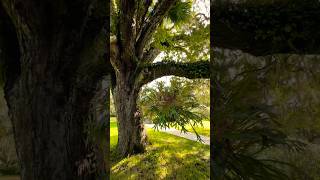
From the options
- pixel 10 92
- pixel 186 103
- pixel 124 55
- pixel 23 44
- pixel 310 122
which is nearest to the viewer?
pixel 310 122

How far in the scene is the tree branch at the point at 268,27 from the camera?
5.24 ft

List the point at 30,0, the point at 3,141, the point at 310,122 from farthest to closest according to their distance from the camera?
the point at 3,141 < the point at 30,0 < the point at 310,122

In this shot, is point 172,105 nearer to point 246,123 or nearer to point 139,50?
point 139,50

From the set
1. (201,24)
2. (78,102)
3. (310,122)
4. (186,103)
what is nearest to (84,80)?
(78,102)

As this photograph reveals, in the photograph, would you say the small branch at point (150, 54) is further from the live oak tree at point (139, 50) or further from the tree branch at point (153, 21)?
the tree branch at point (153, 21)

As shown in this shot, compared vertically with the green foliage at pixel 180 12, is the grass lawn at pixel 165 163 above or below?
below

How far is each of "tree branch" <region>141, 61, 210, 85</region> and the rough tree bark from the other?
15.8 ft

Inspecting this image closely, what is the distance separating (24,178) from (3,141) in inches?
52.7

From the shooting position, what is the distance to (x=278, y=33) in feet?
5.38

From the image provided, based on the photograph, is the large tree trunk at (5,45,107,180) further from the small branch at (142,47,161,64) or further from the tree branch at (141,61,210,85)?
the small branch at (142,47,161,64)

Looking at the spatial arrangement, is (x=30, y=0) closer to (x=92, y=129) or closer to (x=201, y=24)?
(x=92, y=129)

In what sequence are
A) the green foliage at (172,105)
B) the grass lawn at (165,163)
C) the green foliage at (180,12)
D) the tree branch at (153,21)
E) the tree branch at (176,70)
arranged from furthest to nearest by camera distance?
the green foliage at (180,12) < the tree branch at (176,70) < the grass lawn at (165,163) < the tree branch at (153,21) < the green foliage at (172,105)

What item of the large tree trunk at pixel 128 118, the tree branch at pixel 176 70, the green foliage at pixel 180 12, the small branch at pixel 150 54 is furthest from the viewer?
the small branch at pixel 150 54

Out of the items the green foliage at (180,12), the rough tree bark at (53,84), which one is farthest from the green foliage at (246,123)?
the green foliage at (180,12)
